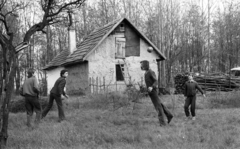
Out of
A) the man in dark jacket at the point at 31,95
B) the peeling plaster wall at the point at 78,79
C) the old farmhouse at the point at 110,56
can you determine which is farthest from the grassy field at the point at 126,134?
the peeling plaster wall at the point at 78,79

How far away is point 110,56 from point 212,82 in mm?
7442

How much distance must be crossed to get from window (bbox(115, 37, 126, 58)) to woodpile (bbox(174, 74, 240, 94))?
13.9 feet

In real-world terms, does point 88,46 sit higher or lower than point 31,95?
higher

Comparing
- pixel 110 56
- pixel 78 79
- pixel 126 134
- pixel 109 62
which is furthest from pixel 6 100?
pixel 78 79

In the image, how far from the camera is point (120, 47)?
915 inches

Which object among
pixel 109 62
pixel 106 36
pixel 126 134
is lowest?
pixel 126 134

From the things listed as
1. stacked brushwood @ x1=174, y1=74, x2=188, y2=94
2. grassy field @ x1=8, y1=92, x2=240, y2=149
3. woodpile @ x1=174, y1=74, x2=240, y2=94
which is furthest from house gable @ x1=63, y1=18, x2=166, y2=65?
grassy field @ x1=8, y1=92, x2=240, y2=149

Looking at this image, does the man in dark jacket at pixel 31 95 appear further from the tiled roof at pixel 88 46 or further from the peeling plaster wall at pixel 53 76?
the peeling plaster wall at pixel 53 76

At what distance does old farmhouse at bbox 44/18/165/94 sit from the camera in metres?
21.9

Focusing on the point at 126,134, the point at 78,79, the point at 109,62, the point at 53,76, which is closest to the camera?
the point at 126,134

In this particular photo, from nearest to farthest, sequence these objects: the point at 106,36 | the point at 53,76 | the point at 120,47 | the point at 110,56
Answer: the point at 106,36 → the point at 110,56 → the point at 120,47 → the point at 53,76

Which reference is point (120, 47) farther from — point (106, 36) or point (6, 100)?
point (6, 100)

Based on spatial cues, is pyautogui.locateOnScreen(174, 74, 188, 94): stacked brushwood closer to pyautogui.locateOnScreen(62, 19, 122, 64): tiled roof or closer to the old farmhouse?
the old farmhouse

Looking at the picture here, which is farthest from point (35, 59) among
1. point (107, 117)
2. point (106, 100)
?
point (107, 117)
